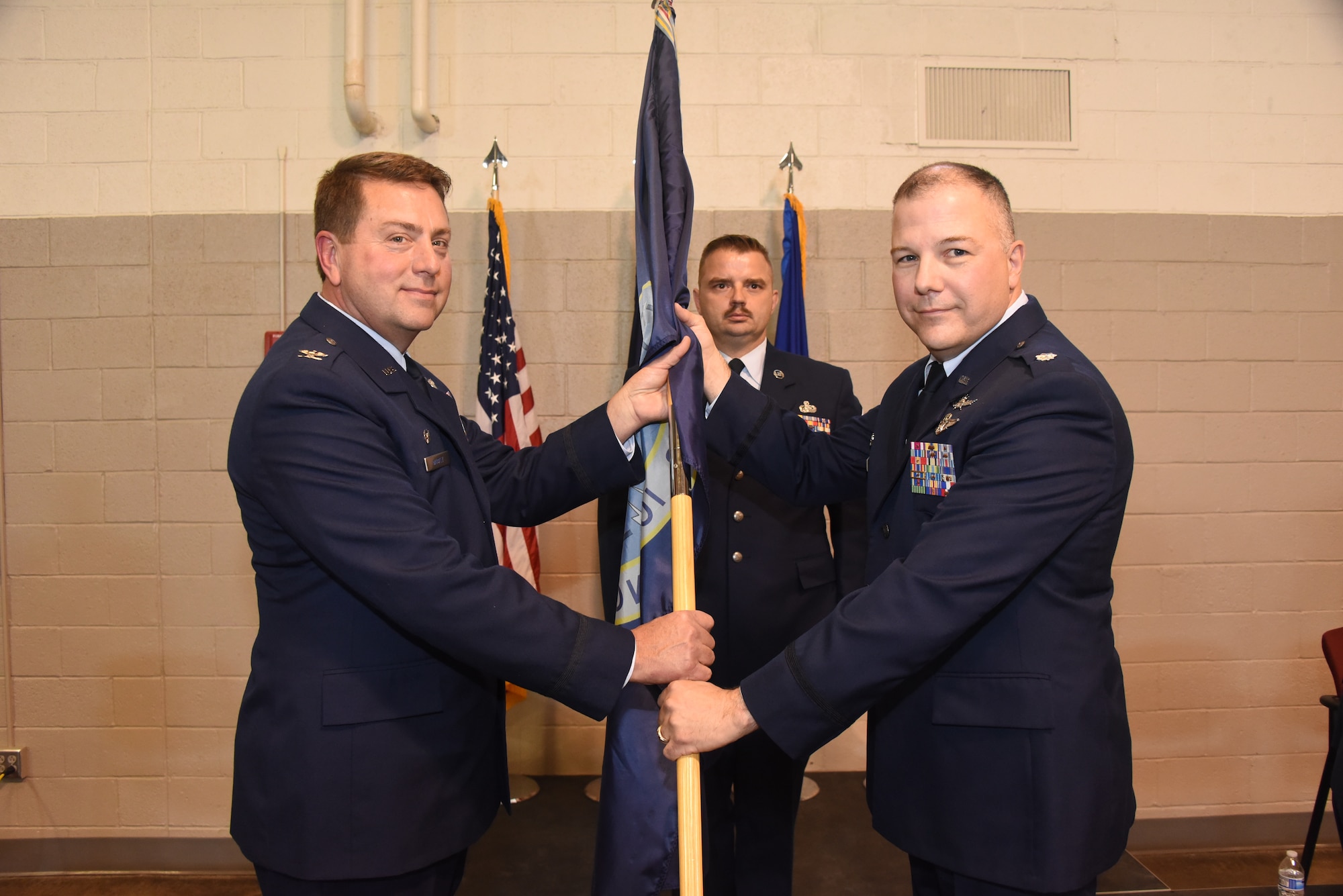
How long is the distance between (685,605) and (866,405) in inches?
93.2

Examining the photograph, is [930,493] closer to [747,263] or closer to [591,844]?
[747,263]

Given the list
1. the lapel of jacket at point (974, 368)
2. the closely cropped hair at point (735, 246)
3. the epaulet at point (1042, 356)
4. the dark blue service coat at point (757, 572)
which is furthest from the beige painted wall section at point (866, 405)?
the epaulet at point (1042, 356)

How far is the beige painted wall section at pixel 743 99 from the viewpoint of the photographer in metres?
3.67

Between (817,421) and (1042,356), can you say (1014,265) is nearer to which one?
(1042,356)

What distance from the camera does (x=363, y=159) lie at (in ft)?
5.93

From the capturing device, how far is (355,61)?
356cm

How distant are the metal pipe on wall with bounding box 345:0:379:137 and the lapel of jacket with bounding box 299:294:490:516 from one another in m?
2.15

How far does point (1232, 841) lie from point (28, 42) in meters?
5.87

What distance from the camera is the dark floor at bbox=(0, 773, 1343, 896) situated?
307cm

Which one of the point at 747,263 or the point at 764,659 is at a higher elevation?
the point at 747,263

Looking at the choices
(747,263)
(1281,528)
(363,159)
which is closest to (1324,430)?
(1281,528)

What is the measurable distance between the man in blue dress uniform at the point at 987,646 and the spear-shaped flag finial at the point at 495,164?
227 centimetres

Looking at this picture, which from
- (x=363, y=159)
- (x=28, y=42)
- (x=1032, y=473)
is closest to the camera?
(x=1032, y=473)

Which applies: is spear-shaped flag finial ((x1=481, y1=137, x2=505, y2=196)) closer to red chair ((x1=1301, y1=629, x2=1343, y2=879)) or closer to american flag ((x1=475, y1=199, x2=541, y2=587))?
american flag ((x1=475, y1=199, x2=541, y2=587))
